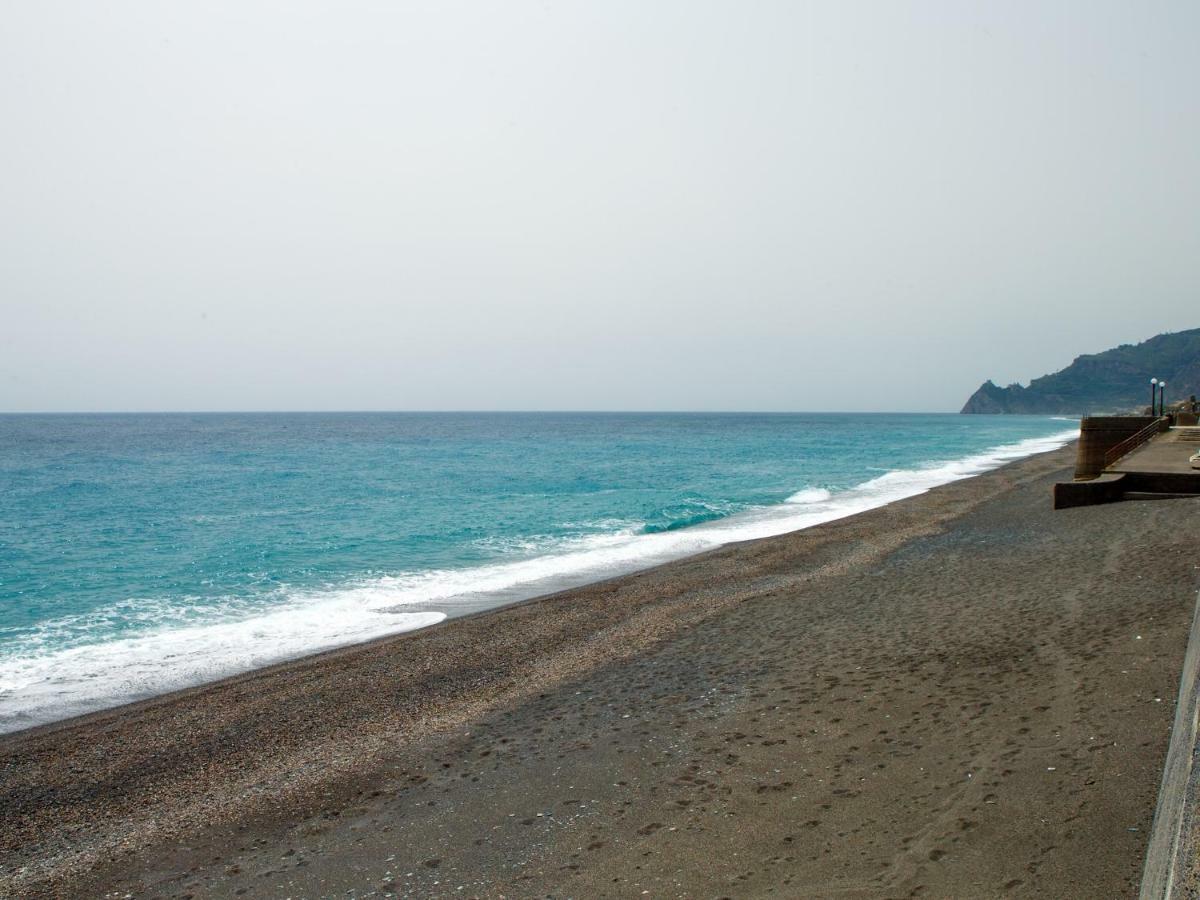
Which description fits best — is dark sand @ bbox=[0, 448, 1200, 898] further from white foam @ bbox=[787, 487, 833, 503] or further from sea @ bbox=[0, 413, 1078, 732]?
white foam @ bbox=[787, 487, 833, 503]

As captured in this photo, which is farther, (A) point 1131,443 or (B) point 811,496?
(B) point 811,496

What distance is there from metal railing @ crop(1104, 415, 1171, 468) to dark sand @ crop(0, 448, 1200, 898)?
49.1 feet

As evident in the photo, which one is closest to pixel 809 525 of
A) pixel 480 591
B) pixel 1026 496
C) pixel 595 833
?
pixel 1026 496

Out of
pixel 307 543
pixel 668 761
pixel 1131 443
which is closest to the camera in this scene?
pixel 668 761

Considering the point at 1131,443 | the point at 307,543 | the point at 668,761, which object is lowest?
the point at 307,543

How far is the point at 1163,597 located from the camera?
10.1 m

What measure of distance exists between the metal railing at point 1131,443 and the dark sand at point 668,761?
15.0m

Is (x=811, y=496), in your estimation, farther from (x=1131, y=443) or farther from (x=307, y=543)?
(x=307, y=543)

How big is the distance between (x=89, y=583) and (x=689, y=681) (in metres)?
15.7

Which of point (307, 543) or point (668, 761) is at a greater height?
point (668, 761)

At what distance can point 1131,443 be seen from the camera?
86.5 feet

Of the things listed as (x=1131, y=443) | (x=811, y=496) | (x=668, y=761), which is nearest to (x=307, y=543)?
(x=668, y=761)

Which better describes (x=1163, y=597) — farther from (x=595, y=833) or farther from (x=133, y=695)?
(x=133, y=695)

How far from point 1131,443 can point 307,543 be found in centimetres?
2599
